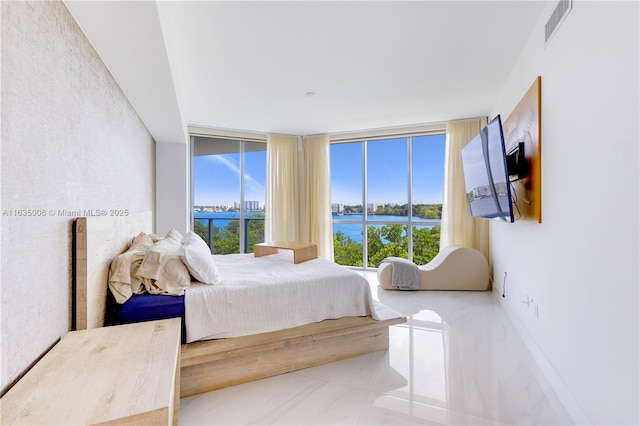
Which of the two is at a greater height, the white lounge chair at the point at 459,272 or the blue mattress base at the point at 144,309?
the blue mattress base at the point at 144,309

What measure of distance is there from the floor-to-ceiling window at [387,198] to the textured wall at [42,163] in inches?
160

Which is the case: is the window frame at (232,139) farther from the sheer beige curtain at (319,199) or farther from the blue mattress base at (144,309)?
the blue mattress base at (144,309)

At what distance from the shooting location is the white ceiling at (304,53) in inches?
67.7

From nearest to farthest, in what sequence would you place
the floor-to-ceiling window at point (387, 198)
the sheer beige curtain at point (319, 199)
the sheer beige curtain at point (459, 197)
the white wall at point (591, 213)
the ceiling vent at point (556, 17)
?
the white wall at point (591, 213) < the ceiling vent at point (556, 17) < the sheer beige curtain at point (459, 197) < the floor-to-ceiling window at point (387, 198) < the sheer beige curtain at point (319, 199)

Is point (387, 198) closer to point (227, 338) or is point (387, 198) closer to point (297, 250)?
point (297, 250)

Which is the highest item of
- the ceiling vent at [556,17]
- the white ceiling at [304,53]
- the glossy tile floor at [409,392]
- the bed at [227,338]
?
the white ceiling at [304,53]

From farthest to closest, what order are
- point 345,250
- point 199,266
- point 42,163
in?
point 345,250, point 199,266, point 42,163

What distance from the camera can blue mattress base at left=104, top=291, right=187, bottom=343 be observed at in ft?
5.33

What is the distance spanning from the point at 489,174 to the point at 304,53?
1.89 m

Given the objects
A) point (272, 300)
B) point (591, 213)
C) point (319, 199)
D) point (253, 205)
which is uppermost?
point (319, 199)

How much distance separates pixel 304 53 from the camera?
2.46 meters

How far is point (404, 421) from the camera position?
153cm

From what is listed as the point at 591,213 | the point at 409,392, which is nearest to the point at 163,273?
the point at 409,392

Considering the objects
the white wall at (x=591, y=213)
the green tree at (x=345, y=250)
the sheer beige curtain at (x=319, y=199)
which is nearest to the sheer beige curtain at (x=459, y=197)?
the green tree at (x=345, y=250)
